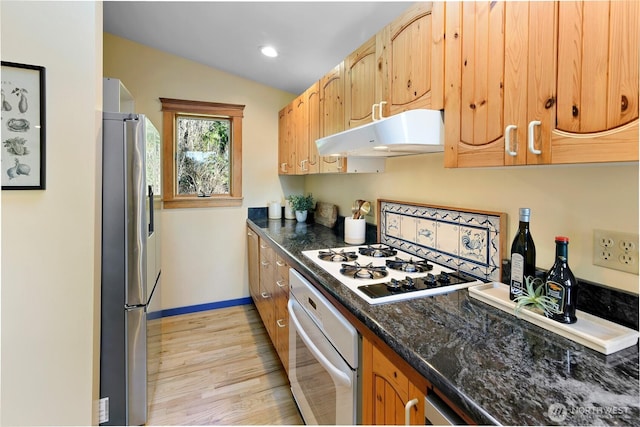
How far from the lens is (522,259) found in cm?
110

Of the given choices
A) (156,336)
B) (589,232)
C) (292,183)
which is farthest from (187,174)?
(589,232)

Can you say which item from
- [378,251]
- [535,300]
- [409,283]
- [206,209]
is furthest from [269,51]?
[535,300]

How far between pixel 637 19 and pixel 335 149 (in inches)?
46.9

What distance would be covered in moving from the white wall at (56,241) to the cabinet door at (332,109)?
1.28m

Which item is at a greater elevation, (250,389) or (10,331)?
(10,331)

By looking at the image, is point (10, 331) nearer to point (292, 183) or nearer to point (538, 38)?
point (538, 38)

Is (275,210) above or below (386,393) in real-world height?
above

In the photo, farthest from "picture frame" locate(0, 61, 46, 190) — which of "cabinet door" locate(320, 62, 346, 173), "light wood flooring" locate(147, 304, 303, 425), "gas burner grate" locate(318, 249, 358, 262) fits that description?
"cabinet door" locate(320, 62, 346, 173)

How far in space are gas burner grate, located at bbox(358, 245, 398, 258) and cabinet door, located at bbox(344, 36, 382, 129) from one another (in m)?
0.72

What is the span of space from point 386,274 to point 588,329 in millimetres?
718

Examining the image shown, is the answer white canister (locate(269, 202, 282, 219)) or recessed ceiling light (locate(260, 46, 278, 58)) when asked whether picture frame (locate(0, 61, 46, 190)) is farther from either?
white canister (locate(269, 202, 282, 219))

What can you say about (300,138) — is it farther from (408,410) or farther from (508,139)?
(408,410)

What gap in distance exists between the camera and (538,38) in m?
0.87

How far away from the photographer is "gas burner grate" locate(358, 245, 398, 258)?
1832mm
